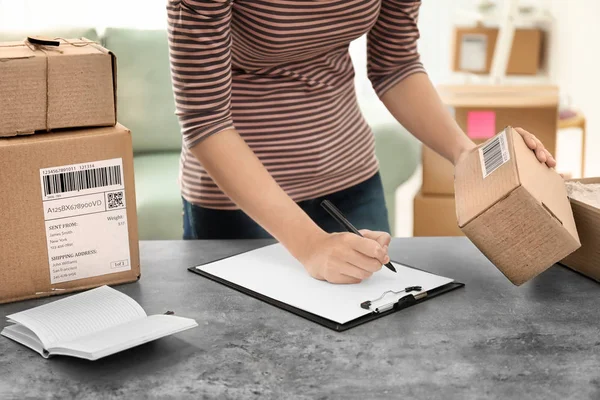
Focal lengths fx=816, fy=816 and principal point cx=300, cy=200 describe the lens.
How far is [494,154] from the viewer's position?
1.10 metres

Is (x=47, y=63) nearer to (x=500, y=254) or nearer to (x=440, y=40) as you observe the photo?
(x=500, y=254)

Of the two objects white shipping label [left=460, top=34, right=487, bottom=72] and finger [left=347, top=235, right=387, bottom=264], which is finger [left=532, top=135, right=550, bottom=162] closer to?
finger [left=347, top=235, right=387, bottom=264]

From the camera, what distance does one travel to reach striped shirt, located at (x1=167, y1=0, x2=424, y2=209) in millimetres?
1156

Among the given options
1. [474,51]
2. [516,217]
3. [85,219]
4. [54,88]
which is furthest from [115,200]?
[474,51]

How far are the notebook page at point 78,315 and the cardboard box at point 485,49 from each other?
327 centimetres

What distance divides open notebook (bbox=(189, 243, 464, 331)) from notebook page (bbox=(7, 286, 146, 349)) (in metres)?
0.16

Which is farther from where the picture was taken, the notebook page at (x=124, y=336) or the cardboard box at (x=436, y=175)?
the cardboard box at (x=436, y=175)

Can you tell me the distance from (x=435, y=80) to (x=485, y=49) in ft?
1.11

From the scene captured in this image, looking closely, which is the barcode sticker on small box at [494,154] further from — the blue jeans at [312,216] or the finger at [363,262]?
the blue jeans at [312,216]

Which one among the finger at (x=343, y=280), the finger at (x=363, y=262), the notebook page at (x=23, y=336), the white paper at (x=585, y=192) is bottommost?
the notebook page at (x=23, y=336)

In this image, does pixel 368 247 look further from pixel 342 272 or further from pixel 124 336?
pixel 124 336

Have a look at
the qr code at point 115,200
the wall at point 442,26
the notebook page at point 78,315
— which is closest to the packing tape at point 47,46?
the qr code at point 115,200

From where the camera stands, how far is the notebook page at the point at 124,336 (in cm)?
84

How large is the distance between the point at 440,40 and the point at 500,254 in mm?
3326
